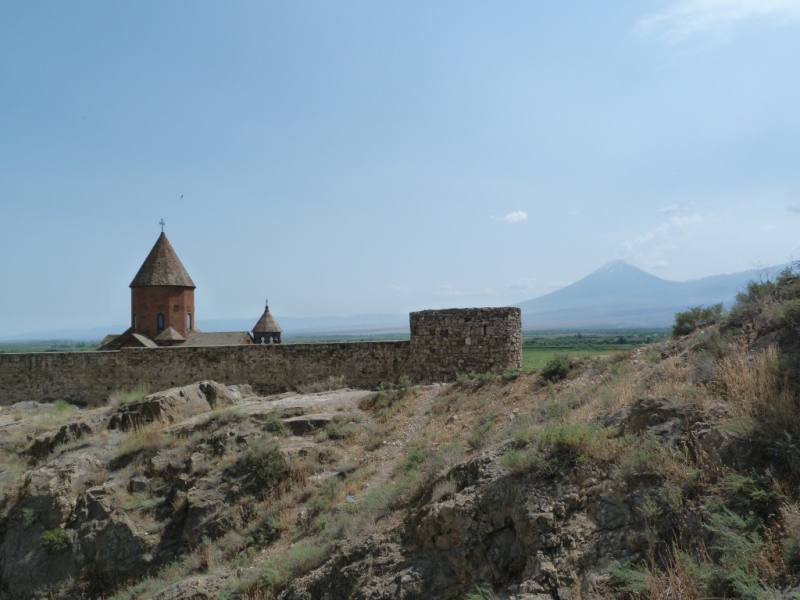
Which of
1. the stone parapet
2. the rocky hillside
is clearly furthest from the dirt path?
the stone parapet

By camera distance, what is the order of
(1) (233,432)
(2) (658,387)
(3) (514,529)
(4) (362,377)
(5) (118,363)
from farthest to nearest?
1. (5) (118,363)
2. (4) (362,377)
3. (1) (233,432)
4. (2) (658,387)
5. (3) (514,529)

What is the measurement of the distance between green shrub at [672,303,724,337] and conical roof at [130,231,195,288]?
1075 inches

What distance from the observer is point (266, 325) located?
3681 cm

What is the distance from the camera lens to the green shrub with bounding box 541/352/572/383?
1153 cm

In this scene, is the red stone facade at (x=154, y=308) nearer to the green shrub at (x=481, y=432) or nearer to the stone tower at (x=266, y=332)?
the stone tower at (x=266, y=332)

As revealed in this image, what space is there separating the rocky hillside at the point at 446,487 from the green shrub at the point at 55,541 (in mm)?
32

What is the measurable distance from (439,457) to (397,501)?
1159 mm

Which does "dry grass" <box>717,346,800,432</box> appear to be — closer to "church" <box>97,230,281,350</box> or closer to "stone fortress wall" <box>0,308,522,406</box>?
"stone fortress wall" <box>0,308,522,406</box>

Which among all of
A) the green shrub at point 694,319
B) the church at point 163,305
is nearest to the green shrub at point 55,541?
the green shrub at point 694,319

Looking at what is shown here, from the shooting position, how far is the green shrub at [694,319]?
1052cm

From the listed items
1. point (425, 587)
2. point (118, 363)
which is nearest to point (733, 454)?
point (425, 587)

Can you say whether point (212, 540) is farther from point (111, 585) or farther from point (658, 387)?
point (658, 387)

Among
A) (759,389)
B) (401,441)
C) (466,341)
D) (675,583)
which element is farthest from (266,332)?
(675,583)

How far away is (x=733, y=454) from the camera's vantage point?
193 inches
